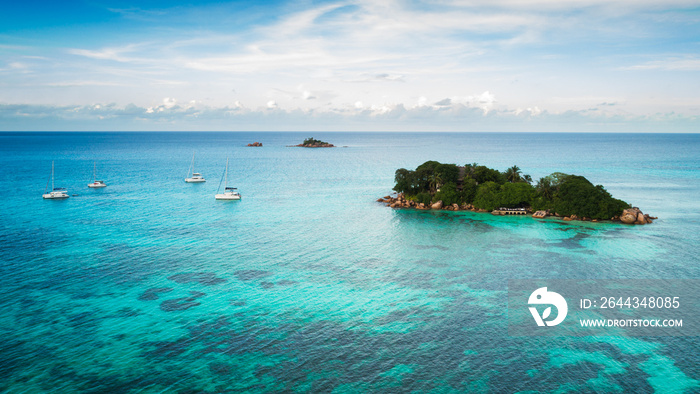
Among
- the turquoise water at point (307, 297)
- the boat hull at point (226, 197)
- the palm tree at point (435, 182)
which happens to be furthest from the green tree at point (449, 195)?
the boat hull at point (226, 197)

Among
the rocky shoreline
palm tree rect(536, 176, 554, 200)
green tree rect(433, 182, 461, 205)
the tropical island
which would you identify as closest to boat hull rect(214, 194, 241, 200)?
the rocky shoreline

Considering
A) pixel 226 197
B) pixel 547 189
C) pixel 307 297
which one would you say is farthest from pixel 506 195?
pixel 226 197

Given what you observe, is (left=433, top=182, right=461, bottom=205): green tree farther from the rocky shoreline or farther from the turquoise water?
the turquoise water

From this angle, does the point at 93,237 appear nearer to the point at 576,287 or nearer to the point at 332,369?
the point at 332,369

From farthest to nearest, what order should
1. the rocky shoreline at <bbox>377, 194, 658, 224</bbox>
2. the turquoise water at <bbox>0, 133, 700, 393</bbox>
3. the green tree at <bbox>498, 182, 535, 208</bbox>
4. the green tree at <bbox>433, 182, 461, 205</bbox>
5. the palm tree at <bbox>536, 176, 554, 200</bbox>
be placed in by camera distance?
the green tree at <bbox>433, 182, 461, 205</bbox> → the green tree at <bbox>498, 182, 535, 208</bbox> → the palm tree at <bbox>536, 176, 554, 200</bbox> → the rocky shoreline at <bbox>377, 194, 658, 224</bbox> → the turquoise water at <bbox>0, 133, 700, 393</bbox>

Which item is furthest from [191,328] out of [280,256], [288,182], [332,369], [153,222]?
[288,182]

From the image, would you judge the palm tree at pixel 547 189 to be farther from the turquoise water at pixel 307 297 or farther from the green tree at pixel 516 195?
the turquoise water at pixel 307 297

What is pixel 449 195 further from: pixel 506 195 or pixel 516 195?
pixel 516 195

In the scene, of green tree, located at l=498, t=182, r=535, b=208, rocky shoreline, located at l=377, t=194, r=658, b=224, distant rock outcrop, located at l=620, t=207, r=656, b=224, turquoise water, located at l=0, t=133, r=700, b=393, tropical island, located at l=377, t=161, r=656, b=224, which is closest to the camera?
turquoise water, located at l=0, t=133, r=700, b=393
